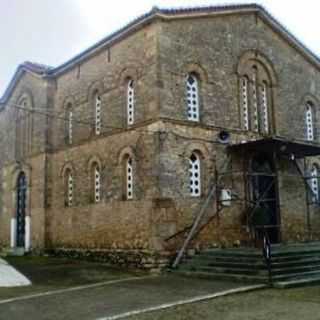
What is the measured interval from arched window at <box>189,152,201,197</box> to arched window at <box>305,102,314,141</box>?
6186 mm

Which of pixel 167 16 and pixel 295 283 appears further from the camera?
pixel 167 16

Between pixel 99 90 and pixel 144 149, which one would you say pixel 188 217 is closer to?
pixel 144 149

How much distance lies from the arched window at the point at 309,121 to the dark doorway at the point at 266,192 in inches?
123

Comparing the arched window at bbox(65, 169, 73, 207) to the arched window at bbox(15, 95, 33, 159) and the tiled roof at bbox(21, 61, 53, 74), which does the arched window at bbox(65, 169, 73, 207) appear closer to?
the arched window at bbox(15, 95, 33, 159)

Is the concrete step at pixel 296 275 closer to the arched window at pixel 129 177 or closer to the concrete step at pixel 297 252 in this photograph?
the concrete step at pixel 297 252

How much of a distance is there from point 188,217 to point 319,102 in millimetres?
9012

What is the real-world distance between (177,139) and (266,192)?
4.22m

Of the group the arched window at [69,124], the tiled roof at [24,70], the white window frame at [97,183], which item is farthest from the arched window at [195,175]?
the tiled roof at [24,70]

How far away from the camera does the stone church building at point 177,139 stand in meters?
15.8

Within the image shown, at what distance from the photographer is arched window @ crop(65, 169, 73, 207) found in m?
20.2

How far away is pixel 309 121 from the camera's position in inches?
816

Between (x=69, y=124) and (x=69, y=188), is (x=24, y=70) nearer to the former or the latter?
(x=69, y=124)

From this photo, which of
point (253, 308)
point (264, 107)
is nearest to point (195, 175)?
point (264, 107)

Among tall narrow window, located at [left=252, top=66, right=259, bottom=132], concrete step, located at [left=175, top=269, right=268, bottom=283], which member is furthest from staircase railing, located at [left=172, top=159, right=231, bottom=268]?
tall narrow window, located at [left=252, top=66, right=259, bottom=132]
